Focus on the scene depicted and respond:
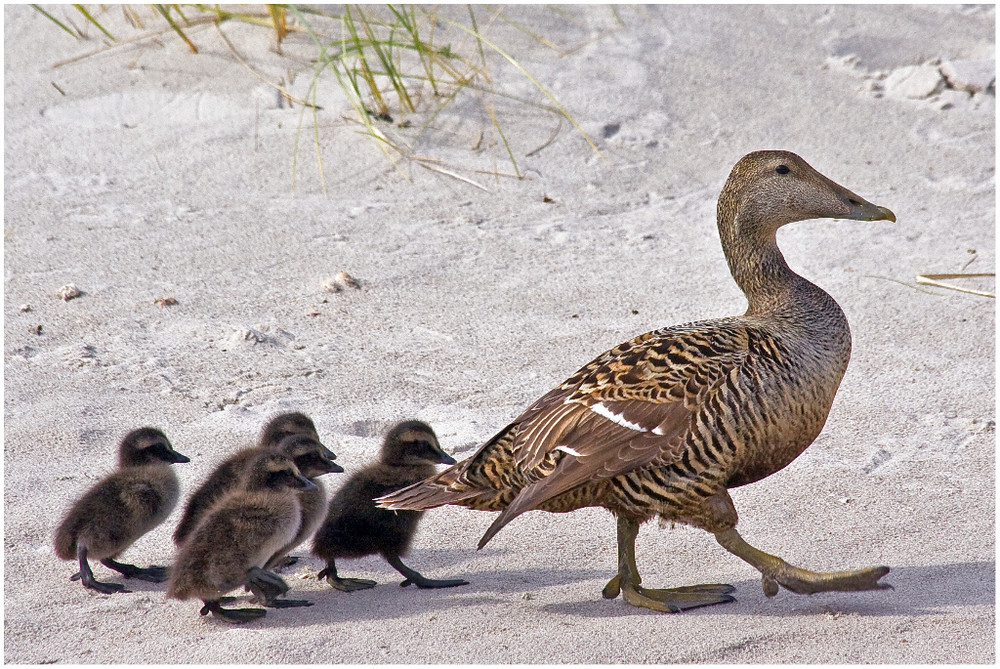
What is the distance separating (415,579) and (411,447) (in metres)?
0.55

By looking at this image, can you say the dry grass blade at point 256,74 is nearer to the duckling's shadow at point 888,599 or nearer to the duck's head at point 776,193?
the duck's head at point 776,193

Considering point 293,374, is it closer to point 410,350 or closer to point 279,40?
point 410,350

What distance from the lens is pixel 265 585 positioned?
4012 millimetres

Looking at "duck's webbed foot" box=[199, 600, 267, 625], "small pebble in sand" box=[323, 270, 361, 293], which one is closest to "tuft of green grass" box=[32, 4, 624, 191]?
"small pebble in sand" box=[323, 270, 361, 293]

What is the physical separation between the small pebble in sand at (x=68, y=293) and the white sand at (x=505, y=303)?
11 centimetres

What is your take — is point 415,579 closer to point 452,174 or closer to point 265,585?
point 265,585

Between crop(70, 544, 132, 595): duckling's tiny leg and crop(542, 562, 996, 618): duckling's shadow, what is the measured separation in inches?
64.1

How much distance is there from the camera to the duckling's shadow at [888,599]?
12.8ft

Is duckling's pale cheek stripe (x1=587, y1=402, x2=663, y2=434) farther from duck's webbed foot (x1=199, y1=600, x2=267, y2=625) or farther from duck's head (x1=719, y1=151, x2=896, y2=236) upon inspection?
duck's webbed foot (x1=199, y1=600, x2=267, y2=625)

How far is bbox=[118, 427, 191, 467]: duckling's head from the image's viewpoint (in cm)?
453

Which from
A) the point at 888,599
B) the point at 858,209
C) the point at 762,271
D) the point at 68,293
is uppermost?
the point at 68,293

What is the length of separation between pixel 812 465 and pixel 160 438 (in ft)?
9.31

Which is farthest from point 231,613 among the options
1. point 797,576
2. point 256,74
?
point 256,74

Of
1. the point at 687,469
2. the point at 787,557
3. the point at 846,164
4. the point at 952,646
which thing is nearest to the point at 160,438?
the point at 687,469
